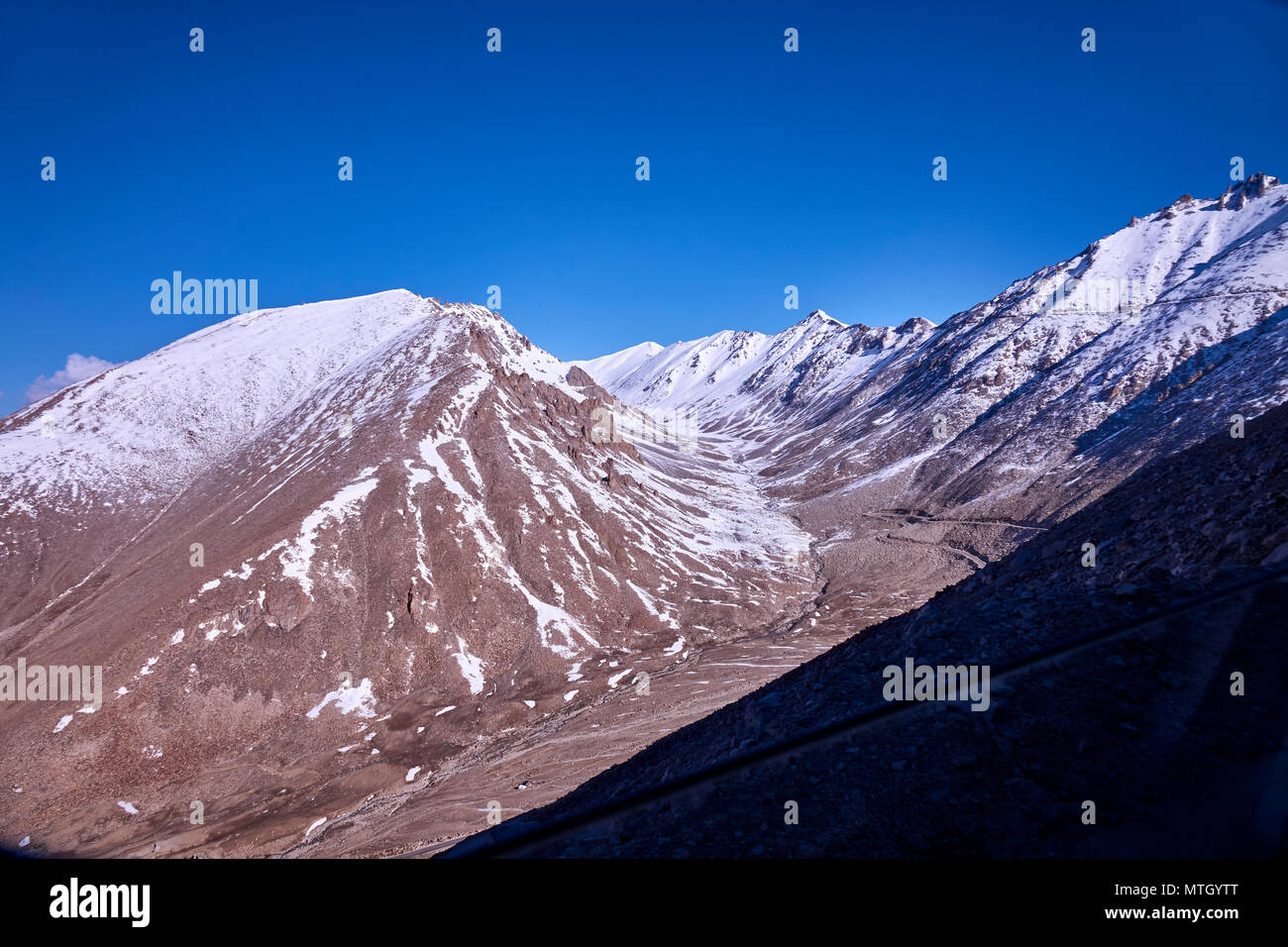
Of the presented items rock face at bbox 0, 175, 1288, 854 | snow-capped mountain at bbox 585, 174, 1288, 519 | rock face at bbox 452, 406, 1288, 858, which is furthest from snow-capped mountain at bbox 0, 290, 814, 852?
snow-capped mountain at bbox 585, 174, 1288, 519

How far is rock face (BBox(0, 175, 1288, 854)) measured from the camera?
2678cm

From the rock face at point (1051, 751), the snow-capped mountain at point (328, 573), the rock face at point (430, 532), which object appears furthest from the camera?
the snow-capped mountain at point (328, 573)

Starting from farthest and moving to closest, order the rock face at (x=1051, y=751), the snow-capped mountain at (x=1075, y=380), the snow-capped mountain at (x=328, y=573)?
the snow-capped mountain at (x=1075, y=380) → the snow-capped mountain at (x=328, y=573) → the rock face at (x=1051, y=751)

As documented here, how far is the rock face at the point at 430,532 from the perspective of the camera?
26781mm

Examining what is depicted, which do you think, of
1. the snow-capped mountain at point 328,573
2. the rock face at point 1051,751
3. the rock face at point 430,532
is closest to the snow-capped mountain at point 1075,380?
the rock face at point 430,532

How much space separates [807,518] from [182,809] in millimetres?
66842

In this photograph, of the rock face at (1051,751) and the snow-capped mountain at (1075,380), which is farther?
the snow-capped mountain at (1075,380)

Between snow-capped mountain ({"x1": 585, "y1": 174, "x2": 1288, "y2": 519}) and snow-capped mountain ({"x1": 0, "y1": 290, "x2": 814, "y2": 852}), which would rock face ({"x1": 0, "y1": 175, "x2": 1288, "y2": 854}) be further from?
snow-capped mountain ({"x1": 585, "y1": 174, "x2": 1288, "y2": 519})

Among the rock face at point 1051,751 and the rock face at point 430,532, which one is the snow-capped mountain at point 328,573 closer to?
the rock face at point 430,532

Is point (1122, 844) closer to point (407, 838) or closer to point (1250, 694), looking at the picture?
point (1250, 694)

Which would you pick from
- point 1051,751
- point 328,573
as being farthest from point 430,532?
point 1051,751

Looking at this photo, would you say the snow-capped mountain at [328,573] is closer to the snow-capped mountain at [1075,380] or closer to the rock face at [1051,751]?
the rock face at [1051,751]

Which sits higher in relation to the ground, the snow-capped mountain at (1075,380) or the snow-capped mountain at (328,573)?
the snow-capped mountain at (1075,380)
